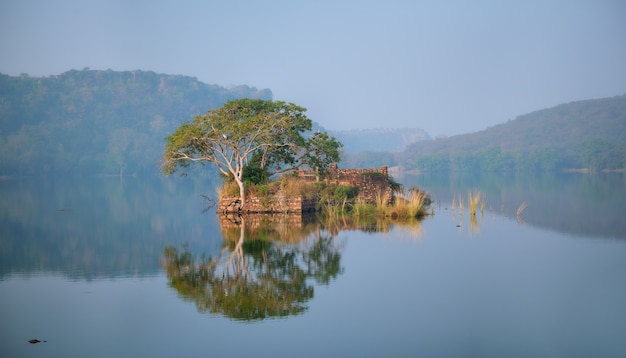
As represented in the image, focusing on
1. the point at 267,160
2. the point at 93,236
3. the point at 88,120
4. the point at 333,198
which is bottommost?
the point at 93,236

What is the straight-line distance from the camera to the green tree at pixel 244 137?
29812mm

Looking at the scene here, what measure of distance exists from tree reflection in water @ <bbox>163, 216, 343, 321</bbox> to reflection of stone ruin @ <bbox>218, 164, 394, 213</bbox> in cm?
745

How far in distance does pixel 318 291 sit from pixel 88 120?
148 metres

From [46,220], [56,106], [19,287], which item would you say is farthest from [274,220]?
[56,106]

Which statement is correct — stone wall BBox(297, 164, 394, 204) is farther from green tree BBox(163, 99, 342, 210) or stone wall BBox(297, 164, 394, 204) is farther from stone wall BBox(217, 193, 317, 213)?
stone wall BBox(217, 193, 317, 213)

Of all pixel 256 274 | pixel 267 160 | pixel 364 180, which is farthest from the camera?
pixel 364 180

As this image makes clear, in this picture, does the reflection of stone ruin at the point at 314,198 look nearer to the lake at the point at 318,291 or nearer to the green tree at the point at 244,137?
the green tree at the point at 244,137

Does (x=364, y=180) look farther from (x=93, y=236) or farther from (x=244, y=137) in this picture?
(x=93, y=236)

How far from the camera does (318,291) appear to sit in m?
14.3

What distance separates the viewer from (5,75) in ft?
509

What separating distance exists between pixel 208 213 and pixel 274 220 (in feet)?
22.4

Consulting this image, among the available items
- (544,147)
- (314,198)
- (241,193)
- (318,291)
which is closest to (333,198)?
(314,198)

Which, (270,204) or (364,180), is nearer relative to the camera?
(270,204)

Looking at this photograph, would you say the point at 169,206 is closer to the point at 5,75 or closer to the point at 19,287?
the point at 19,287
